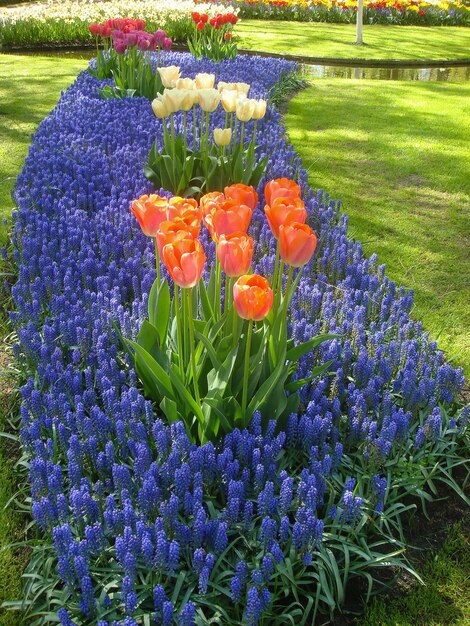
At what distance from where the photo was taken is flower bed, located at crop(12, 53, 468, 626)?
229 cm

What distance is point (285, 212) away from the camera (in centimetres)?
241

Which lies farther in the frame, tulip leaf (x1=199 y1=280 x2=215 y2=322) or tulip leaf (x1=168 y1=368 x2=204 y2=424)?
tulip leaf (x1=199 y1=280 x2=215 y2=322)

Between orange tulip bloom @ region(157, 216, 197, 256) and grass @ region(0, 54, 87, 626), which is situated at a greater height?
orange tulip bloom @ region(157, 216, 197, 256)

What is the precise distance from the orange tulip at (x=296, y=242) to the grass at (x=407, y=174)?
1743 millimetres

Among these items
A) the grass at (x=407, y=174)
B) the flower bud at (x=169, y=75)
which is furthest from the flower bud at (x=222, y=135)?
the grass at (x=407, y=174)

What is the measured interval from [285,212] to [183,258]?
45 cm

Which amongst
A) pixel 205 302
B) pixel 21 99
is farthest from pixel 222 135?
pixel 21 99

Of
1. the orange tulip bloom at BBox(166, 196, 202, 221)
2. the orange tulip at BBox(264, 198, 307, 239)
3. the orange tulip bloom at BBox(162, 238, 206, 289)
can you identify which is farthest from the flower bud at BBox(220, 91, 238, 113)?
the orange tulip bloom at BBox(162, 238, 206, 289)

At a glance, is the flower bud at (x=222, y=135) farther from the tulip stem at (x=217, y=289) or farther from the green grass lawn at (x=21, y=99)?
the tulip stem at (x=217, y=289)

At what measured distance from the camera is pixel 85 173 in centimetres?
557

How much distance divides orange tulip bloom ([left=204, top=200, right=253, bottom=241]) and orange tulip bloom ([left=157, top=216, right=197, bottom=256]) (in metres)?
0.08

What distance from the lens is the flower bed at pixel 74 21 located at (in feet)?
50.2

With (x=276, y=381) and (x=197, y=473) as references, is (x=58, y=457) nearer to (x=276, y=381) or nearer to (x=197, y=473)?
(x=197, y=473)

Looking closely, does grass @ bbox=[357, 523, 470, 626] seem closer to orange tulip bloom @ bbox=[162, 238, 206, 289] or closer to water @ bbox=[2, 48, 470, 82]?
orange tulip bloom @ bbox=[162, 238, 206, 289]
